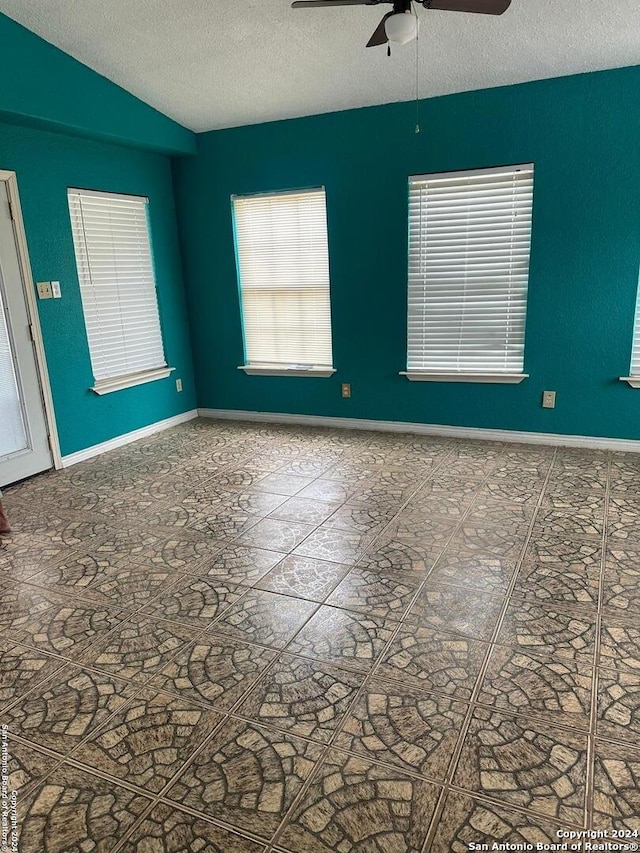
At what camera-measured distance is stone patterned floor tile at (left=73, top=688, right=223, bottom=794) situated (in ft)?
5.25

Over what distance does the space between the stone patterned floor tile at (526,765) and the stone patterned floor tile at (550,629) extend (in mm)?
375

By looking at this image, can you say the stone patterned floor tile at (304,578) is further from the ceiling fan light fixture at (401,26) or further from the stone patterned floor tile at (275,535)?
the ceiling fan light fixture at (401,26)

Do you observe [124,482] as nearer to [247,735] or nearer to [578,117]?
[247,735]

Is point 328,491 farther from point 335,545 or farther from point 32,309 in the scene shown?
point 32,309

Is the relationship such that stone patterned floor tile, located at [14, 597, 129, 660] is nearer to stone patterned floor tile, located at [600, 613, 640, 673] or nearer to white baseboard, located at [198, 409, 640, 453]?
stone patterned floor tile, located at [600, 613, 640, 673]

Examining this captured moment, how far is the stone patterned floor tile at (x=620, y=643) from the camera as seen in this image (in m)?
1.95

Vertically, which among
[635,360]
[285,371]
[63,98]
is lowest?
[285,371]

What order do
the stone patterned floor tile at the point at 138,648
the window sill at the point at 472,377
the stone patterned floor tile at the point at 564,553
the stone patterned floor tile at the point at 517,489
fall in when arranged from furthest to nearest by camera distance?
the window sill at the point at 472,377, the stone patterned floor tile at the point at 517,489, the stone patterned floor tile at the point at 564,553, the stone patterned floor tile at the point at 138,648

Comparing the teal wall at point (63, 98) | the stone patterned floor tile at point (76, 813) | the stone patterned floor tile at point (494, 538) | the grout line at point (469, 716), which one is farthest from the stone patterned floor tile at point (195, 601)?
the teal wall at point (63, 98)

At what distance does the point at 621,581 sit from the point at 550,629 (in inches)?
20.4

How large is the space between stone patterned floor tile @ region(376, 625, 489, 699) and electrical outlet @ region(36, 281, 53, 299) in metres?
3.32

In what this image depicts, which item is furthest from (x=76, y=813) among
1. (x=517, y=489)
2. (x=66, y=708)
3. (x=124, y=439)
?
(x=124, y=439)

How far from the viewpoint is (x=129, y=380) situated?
4.71m

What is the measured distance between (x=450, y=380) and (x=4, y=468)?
3254 mm
